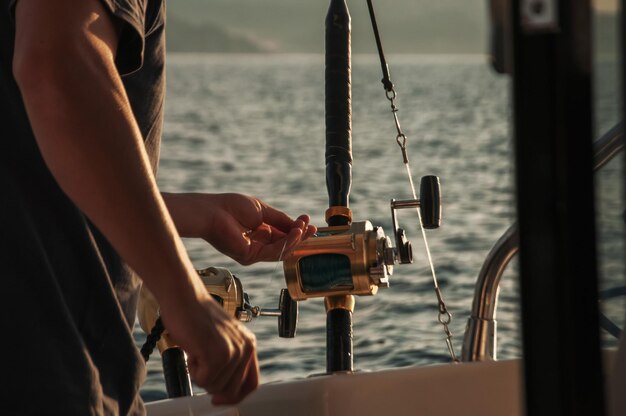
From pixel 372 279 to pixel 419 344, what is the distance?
289 cm

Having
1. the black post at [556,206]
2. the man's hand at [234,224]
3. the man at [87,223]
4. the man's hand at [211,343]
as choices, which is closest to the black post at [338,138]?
the man's hand at [234,224]

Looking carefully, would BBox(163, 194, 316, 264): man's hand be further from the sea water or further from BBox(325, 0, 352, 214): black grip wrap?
BBox(325, 0, 352, 214): black grip wrap

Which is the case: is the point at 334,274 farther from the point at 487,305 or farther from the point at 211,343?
the point at 211,343

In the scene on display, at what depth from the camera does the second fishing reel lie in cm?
152

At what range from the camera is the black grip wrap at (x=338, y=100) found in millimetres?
1688

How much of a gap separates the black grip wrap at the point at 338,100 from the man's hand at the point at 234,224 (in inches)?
18.5

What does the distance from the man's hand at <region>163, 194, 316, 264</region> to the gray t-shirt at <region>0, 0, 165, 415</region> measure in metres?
0.21

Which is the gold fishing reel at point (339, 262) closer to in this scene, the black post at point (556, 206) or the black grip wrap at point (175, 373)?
the black grip wrap at point (175, 373)

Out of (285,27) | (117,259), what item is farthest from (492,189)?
(285,27)

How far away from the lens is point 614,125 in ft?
2.11

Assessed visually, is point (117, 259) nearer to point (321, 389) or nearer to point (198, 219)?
point (198, 219)

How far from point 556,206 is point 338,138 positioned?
113 centimetres

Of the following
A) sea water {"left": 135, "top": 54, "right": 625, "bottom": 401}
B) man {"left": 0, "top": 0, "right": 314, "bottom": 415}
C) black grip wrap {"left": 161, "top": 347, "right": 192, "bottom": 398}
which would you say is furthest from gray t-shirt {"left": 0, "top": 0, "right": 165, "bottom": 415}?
black grip wrap {"left": 161, "top": 347, "right": 192, "bottom": 398}

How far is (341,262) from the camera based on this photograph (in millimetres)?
1523
